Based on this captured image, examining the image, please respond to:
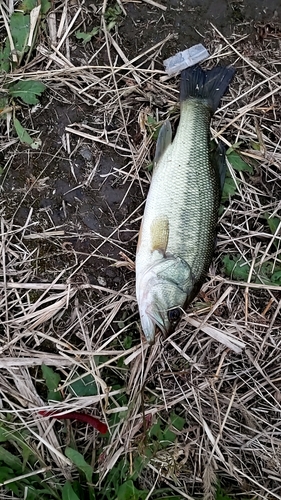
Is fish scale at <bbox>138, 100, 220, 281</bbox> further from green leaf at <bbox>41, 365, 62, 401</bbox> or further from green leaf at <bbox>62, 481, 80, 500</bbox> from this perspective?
green leaf at <bbox>62, 481, 80, 500</bbox>

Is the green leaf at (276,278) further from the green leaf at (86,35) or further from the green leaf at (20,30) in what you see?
the green leaf at (20,30)

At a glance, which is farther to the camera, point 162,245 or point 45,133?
point 45,133

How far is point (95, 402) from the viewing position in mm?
3338

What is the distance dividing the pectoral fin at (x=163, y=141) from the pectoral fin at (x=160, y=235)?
0.38 meters

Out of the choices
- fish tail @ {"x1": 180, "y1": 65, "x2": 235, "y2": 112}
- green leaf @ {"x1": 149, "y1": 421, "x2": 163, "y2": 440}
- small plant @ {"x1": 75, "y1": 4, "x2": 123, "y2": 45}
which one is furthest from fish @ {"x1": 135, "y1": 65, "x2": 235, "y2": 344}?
small plant @ {"x1": 75, "y1": 4, "x2": 123, "y2": 45}

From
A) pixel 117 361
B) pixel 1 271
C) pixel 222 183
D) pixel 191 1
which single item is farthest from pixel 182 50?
pixel 117 361

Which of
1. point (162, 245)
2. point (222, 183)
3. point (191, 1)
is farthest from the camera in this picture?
point (191, 1)

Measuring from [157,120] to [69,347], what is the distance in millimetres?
1608

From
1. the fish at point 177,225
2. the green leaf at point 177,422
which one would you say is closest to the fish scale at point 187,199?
the fish at point 177,225

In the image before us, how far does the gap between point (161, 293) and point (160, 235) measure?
0.35 metres

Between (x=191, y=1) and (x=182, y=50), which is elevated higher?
(x=191, y=1)

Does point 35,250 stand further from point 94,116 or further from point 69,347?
point 94,116

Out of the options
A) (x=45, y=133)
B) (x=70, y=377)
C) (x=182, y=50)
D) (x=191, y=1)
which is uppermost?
(x=191, y=1)

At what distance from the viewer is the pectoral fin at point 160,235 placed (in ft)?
10.2
